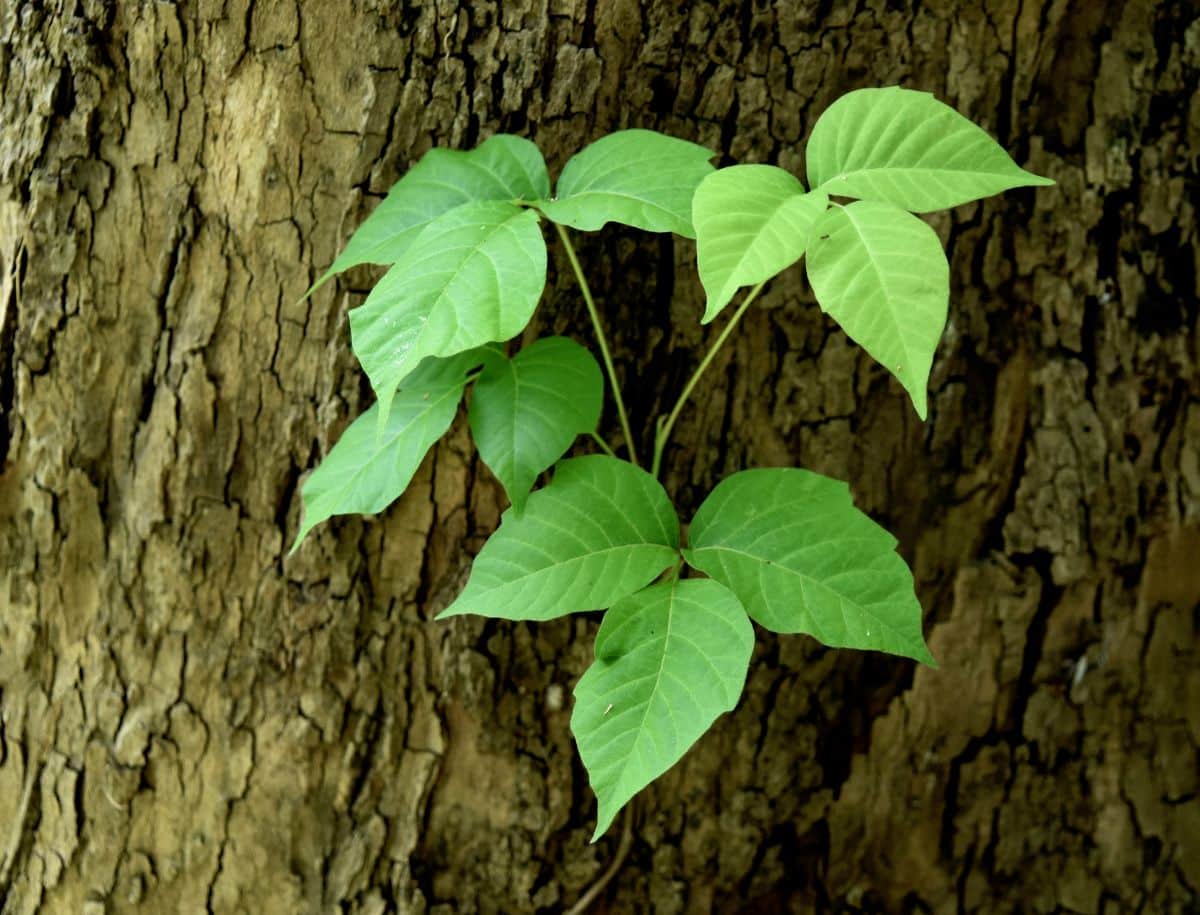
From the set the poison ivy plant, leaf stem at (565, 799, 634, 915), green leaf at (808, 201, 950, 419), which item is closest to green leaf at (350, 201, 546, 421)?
the poison ivy plant

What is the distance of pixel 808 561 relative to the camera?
101 centimetres

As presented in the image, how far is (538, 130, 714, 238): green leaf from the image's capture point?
0.98 meters

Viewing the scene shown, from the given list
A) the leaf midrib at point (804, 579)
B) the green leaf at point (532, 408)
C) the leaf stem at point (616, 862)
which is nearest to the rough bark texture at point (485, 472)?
the leaf stem at point (616, 862)

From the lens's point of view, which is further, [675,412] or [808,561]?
[675,412]

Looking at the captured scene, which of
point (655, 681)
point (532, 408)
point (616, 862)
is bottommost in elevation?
point (616, 862)

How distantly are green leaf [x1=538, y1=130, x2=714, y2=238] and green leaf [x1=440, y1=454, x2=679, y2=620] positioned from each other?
0.26m

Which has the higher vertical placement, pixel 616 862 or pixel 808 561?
pixel 808 561

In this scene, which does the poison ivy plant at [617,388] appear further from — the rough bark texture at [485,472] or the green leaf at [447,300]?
the rough bark texture at [485,472]

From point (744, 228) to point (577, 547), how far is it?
1.23 ft

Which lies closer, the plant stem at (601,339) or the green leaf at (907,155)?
the green leaf at (907,155)

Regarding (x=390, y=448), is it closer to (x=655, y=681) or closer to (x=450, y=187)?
(x=450, y=187)

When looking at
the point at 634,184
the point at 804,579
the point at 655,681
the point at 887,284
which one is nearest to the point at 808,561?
the point at 804,579

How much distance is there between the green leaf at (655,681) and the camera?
88cm

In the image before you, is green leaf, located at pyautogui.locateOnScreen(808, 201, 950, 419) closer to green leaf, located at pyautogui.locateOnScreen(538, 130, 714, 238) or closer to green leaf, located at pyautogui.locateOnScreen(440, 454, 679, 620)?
green leaf, located at pyautogui.locateOnScreen(538, 130, 714, 238)
